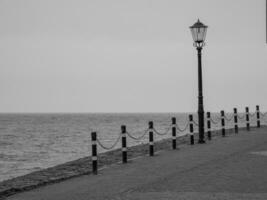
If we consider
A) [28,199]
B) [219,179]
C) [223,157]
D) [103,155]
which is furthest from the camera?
[103,155]

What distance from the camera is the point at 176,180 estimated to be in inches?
479

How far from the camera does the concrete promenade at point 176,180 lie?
1049 cm

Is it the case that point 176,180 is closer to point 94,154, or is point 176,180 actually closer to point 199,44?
point 94,154

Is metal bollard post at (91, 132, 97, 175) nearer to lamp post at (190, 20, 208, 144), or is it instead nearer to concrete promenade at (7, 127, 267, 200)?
concrete promenade at (7, 127, 267, 200)

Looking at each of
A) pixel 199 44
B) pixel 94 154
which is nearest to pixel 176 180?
pixel 94 154

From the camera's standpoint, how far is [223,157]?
1645 centimetres

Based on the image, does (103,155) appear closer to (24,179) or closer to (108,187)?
(24,179)

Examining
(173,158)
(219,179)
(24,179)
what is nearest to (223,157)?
(173,158)

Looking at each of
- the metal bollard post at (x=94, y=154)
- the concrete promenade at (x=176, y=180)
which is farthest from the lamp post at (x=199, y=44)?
the metal bollard post at (x=94, y=154)

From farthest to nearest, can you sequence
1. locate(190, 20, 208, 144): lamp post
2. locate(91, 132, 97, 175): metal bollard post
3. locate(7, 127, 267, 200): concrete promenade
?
locate(190, 20, 208, 144): lamp post → locate(91, 132, 97, 175): metal bollard post → locate(7, 127, 267, 200): concrete promenade

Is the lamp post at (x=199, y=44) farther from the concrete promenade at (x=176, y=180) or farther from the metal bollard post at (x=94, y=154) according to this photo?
the metal bollard post at (x=94, y=154)

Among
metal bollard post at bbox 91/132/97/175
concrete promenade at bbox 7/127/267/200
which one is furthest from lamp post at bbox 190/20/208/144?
metal bollard post at bbox 91/132/97/175

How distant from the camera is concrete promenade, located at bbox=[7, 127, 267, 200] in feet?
34.4

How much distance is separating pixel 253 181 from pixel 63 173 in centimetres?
711
